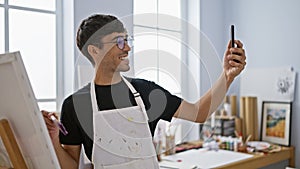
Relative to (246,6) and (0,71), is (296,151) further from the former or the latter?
(0,71)

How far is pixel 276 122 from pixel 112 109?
206cm

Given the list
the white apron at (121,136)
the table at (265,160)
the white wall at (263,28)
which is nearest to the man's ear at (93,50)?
the white apron at (121,136)

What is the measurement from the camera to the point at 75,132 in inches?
50.0

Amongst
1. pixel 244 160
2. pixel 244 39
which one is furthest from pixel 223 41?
pixel 244 160

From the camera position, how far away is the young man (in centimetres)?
120

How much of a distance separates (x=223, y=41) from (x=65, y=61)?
1589 millimetres

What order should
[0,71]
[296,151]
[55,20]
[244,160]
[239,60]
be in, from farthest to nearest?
1. [296,151]
2. [244,160]
3. [55,20]
4. [239,60]
5. [0,71]

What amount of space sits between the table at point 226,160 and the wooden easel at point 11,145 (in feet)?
4.47

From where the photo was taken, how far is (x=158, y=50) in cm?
121

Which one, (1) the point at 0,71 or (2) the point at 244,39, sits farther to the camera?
(2) the point at 244,39

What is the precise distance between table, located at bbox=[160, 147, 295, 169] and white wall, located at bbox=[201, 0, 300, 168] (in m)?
0.10

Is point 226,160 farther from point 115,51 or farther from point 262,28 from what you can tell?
point 115,51

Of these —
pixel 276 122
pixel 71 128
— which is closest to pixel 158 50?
pixel 71 128

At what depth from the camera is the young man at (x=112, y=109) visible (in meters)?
1.20
